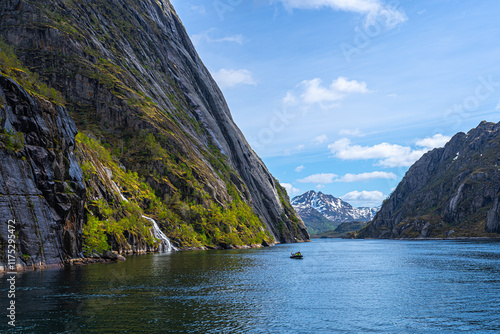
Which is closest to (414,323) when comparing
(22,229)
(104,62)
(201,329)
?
(201,329)

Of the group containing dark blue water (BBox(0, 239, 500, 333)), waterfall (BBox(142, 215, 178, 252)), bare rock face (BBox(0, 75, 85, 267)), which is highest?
bare rock face (BBox(0, 75, 85, 267))

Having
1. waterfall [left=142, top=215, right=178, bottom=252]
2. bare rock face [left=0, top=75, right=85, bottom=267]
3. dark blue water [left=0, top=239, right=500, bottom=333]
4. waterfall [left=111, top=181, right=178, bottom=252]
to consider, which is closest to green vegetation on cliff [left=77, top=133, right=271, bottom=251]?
waterfall [left=111, top=181, right=178, bottom=252]

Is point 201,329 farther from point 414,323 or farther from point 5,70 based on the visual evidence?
point 5,70

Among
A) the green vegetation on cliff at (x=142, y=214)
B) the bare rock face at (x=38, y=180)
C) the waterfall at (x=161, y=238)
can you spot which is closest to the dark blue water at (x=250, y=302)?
the bare rock face at (x=38, y=180)

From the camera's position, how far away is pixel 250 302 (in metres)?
43.3

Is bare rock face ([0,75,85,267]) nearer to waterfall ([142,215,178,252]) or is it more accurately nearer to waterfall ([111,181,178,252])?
waterfall ([111,181,178,252])

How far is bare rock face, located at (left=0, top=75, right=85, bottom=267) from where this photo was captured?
60781mm

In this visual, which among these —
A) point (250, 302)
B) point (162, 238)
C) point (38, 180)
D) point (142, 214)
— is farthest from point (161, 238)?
point (250, 302)

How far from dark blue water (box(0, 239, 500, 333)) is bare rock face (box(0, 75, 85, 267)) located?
7.35m

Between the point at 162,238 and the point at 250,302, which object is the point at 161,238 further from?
the point at 250,302

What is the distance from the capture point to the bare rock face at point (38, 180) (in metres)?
60.8

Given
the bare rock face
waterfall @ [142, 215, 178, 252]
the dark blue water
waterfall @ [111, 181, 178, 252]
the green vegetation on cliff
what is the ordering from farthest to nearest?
waterfall @ [142, 215, 178, 252]
waterfall @ [111, 181, 178, 252]
the green vegetation on cliff
the bare rock face
the dark blue water

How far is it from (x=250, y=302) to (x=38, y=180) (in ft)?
163

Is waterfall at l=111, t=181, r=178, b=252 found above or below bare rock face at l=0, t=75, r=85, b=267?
below
